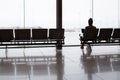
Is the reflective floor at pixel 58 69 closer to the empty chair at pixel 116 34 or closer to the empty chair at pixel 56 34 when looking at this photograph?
the empty chair at pixel 56 34

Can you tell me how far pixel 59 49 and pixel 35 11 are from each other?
2.38 metres

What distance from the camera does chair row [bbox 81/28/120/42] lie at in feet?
37.0

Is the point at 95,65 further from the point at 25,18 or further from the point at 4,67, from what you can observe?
the point at 25,18

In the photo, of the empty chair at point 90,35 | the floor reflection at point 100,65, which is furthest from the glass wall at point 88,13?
the floor reflection at point 100,65

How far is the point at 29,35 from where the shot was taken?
1109 cm

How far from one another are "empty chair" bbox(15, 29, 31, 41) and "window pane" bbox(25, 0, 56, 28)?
208 centimetres

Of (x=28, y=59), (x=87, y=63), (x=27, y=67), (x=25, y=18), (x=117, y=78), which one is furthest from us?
(x=25, y=18)

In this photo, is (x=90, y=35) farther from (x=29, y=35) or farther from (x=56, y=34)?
(x=29, y=35)

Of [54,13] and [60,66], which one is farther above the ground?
[54,13]

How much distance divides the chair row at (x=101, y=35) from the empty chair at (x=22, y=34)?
2.20 meters

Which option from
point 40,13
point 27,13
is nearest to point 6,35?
point 27,13

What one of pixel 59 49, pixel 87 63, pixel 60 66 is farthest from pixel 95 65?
pixel 59 49

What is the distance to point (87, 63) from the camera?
8.12m

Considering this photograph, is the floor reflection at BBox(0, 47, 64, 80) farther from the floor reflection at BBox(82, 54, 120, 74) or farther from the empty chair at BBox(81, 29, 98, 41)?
the empty chair at BBox(81, 29, 98, 41)
